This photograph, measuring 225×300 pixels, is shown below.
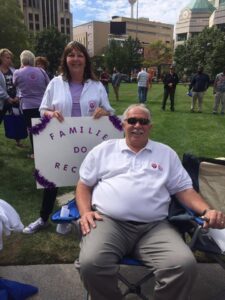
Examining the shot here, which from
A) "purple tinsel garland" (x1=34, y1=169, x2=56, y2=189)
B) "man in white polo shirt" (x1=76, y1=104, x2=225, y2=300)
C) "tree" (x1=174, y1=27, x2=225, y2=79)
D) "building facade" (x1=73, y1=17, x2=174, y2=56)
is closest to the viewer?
"man in white polo shirt" (x1=76, y1=104, x2=225, y2=300)

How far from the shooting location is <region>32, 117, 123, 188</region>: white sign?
11.0ft

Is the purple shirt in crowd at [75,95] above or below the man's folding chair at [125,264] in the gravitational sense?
above

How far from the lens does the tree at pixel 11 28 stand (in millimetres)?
Result: 46844

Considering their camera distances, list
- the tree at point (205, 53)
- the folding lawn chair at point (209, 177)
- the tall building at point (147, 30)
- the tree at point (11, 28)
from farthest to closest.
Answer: the tall building at point (147, 30)
the tree at point (205, 53)
the tree at point (11, 28)
the folding lawn chair at point (209, 177)

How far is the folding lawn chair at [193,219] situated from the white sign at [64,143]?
459 millimetres

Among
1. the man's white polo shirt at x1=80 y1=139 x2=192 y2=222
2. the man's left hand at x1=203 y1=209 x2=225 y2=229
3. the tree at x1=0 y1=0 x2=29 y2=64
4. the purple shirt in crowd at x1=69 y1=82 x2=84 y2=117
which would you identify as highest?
the tree at x1=0 y1=0 x2=29 y2=64

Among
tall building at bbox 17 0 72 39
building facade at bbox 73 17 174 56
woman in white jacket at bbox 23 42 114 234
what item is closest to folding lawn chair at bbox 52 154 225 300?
woman in white jacket at bbox 23 42 114 234

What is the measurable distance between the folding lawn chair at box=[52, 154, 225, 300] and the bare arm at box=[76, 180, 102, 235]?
0.11 metres

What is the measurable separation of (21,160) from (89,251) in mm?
4550

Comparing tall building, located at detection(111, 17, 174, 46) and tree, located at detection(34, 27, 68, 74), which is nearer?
tree, located at detection(34, 27, 68, 74)

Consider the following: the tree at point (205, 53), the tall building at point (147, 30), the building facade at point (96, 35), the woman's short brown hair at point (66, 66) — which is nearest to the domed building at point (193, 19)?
the tall building at point (147, 30)

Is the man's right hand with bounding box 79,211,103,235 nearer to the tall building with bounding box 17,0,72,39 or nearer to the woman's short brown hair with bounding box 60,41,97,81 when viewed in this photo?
the woman's short brown hair with bounding box 60,41,97,81

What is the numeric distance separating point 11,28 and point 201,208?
4942 centimetres

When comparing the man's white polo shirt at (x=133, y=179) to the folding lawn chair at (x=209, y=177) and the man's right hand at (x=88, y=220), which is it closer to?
the man's right hand at (x=88, y=220)
